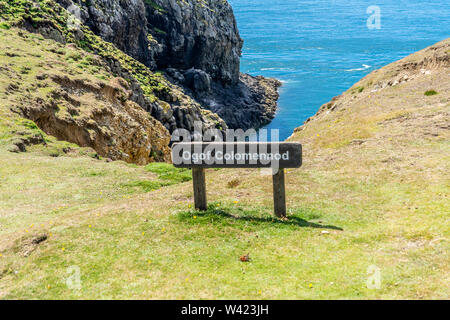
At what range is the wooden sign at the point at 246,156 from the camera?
13984mm

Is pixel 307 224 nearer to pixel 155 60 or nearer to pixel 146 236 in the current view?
pixel 146 236

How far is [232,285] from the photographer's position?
10.4m

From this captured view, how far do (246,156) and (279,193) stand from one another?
1803mm

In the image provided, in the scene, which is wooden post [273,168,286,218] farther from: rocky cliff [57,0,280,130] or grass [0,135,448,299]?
rocky cliff [57,0,280,130]

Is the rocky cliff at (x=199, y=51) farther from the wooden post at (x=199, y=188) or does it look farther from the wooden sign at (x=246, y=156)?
the wooden sign at (x=246, y=156)

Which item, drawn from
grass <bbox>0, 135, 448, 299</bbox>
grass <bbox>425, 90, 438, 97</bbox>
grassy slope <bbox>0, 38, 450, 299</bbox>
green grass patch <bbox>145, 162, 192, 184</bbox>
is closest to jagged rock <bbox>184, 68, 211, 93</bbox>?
grass <bbox>425, 90, 438, 97</bbox>

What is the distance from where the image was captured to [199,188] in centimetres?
1495

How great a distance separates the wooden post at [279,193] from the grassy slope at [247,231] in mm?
417

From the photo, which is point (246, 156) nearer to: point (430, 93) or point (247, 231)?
point (247, 231)

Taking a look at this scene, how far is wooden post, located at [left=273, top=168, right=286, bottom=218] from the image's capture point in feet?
47.6

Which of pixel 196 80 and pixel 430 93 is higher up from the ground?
pixel 196 80

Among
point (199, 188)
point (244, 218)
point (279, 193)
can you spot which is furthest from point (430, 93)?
point (199, 188)

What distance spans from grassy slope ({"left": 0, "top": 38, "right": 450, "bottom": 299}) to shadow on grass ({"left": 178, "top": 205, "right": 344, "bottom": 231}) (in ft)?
0.13
